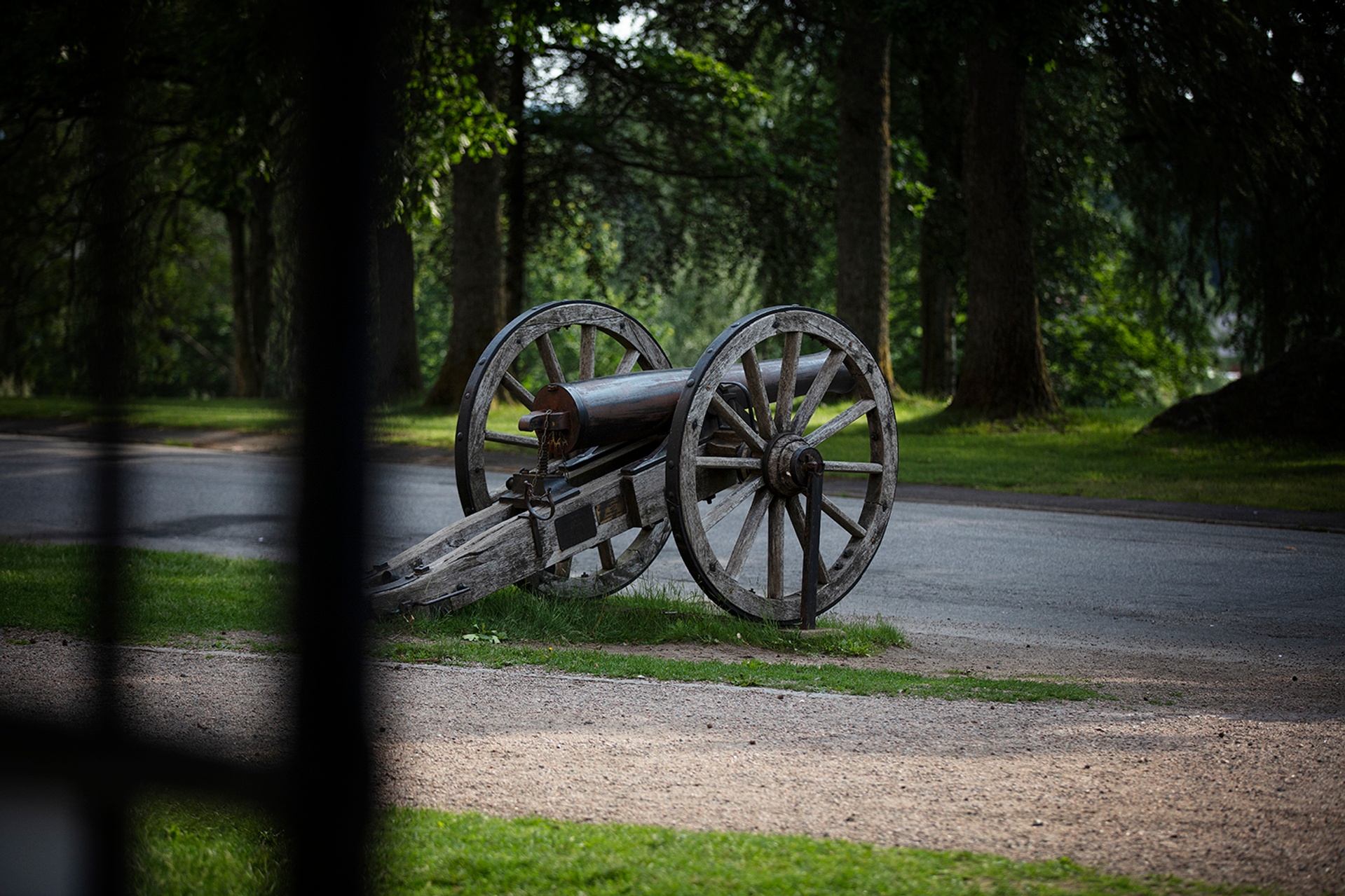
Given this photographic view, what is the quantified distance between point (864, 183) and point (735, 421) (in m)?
12.6

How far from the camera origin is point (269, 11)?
1154mm

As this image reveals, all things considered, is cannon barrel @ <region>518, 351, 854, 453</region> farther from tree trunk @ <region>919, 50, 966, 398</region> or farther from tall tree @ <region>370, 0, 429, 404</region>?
tree trunk @ <region>919, 50, 966, 398</region>

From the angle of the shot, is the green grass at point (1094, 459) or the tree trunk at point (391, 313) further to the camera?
the green grass at point (1094, 459)

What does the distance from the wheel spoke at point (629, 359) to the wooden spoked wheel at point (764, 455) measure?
743mm

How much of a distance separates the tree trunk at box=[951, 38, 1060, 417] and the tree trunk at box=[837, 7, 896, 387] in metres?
1.66

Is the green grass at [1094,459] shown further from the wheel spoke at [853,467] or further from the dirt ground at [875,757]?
the dirt ground at [875,757]

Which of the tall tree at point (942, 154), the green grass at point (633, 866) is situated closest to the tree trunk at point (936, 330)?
the tall tree at point (942, 154)

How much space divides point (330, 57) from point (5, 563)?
6794 mm

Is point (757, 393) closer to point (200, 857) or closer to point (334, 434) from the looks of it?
point (200, 857)

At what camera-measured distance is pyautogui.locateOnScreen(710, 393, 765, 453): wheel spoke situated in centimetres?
573

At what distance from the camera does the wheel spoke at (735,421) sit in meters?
5.73

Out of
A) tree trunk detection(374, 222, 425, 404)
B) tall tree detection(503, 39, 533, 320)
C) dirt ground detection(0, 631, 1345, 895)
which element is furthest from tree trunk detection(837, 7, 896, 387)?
tree trunk detection(374, 222, 425, 404)

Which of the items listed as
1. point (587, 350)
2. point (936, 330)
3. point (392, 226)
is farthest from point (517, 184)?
point (392, 226)

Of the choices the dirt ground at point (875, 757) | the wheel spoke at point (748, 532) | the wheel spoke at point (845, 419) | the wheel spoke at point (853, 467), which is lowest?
the dirt ground at point (875, 757)
